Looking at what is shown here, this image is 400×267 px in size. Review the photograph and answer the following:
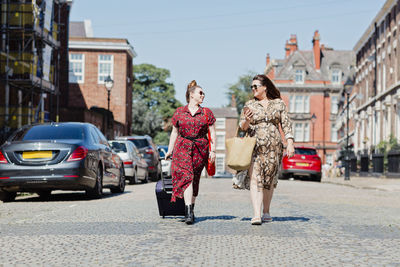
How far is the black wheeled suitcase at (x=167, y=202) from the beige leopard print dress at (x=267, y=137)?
1.16m

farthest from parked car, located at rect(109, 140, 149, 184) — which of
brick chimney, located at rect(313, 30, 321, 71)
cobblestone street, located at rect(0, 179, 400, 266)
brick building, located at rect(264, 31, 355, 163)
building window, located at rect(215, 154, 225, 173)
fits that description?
building window, located at rect(215, 154, 225, 173)

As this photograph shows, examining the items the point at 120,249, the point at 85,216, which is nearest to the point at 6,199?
the point at 85,216

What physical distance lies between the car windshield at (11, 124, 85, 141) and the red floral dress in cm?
488

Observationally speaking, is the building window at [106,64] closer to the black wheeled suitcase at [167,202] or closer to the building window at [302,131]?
the building window at [302,131]

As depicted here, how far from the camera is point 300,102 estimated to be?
78.1 metres

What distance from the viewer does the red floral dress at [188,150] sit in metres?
8.31

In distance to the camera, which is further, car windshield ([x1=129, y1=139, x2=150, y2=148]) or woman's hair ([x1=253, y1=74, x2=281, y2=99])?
car windshield ([x1=129, y1=139, x2=150, y2=148])

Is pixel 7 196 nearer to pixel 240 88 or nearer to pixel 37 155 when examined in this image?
pixel 37 155

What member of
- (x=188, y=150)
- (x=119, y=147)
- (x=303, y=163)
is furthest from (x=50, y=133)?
(x=303, y=163)

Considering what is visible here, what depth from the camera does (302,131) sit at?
7775 centimetres

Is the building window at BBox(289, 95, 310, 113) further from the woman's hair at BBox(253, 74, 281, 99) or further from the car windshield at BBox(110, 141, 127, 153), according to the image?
the woman's hair at BBox(253, 74, 281, 99)

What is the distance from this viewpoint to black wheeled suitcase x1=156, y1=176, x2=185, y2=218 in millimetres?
8641

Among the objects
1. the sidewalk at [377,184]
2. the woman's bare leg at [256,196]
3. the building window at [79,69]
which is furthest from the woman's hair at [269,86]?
the building window at [79,69]

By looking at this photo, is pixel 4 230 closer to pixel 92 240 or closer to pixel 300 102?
pixel 92 240
